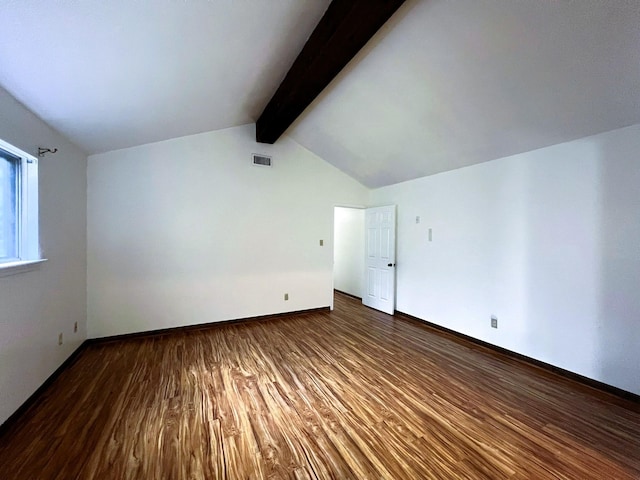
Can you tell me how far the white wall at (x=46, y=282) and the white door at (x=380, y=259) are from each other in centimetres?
445

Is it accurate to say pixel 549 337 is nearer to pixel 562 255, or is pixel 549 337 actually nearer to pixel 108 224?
pixel 562 255

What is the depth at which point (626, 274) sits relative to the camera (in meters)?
2.40

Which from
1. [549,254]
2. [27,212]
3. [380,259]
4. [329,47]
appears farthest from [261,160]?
[549,254]

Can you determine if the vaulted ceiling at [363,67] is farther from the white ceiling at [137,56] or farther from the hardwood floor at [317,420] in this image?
the hardwood floor at [317,420]

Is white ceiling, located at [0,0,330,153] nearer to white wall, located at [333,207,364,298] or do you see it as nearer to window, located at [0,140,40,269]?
window, located at [0,140,40,269]

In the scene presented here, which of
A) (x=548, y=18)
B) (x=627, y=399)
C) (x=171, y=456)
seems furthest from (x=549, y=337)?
(x=171, y=456)

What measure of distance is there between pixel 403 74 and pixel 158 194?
3.44 meters

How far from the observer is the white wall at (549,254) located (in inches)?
95.0

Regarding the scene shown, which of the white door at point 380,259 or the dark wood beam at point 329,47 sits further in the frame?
the white door at point 380,259

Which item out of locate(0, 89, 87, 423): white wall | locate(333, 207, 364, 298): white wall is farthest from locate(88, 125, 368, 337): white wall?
locate(333, 207, 364, 298): white wall

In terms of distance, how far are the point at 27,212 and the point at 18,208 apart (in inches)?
2.6

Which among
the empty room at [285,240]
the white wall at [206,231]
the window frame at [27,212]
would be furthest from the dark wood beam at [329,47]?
the window frame at [27,212]

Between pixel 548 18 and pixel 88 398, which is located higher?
pixel 548 18

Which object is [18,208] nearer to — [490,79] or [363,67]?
[363,67]
